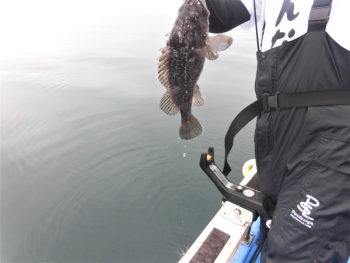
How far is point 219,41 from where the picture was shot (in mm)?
1691

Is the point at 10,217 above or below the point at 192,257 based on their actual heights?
below

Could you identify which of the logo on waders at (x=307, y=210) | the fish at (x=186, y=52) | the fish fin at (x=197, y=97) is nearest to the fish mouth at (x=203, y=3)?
the fish at (x=186, y=52)

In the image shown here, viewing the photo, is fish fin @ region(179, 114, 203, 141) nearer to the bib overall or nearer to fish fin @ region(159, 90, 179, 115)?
fish fin @ region(159, 90, 179, 115)

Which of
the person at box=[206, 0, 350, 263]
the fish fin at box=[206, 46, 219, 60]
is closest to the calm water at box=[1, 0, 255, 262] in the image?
the fish fin at box=[206, 46, 219, 60]

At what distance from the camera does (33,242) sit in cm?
354

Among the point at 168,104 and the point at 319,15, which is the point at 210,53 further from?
the point at 319,15

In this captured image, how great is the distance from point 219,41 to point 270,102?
1.96 ft

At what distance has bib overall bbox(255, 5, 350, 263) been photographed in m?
1.18

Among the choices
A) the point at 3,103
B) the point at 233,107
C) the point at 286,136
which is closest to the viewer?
the point at 286,136

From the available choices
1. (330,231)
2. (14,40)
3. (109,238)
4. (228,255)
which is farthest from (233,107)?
(14,40)

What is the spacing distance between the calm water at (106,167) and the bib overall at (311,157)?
2.24 m

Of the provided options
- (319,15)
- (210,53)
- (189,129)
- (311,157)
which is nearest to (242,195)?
(189,129)

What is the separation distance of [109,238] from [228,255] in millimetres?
2200

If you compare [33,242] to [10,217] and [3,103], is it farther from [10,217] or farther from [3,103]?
[3,103]
